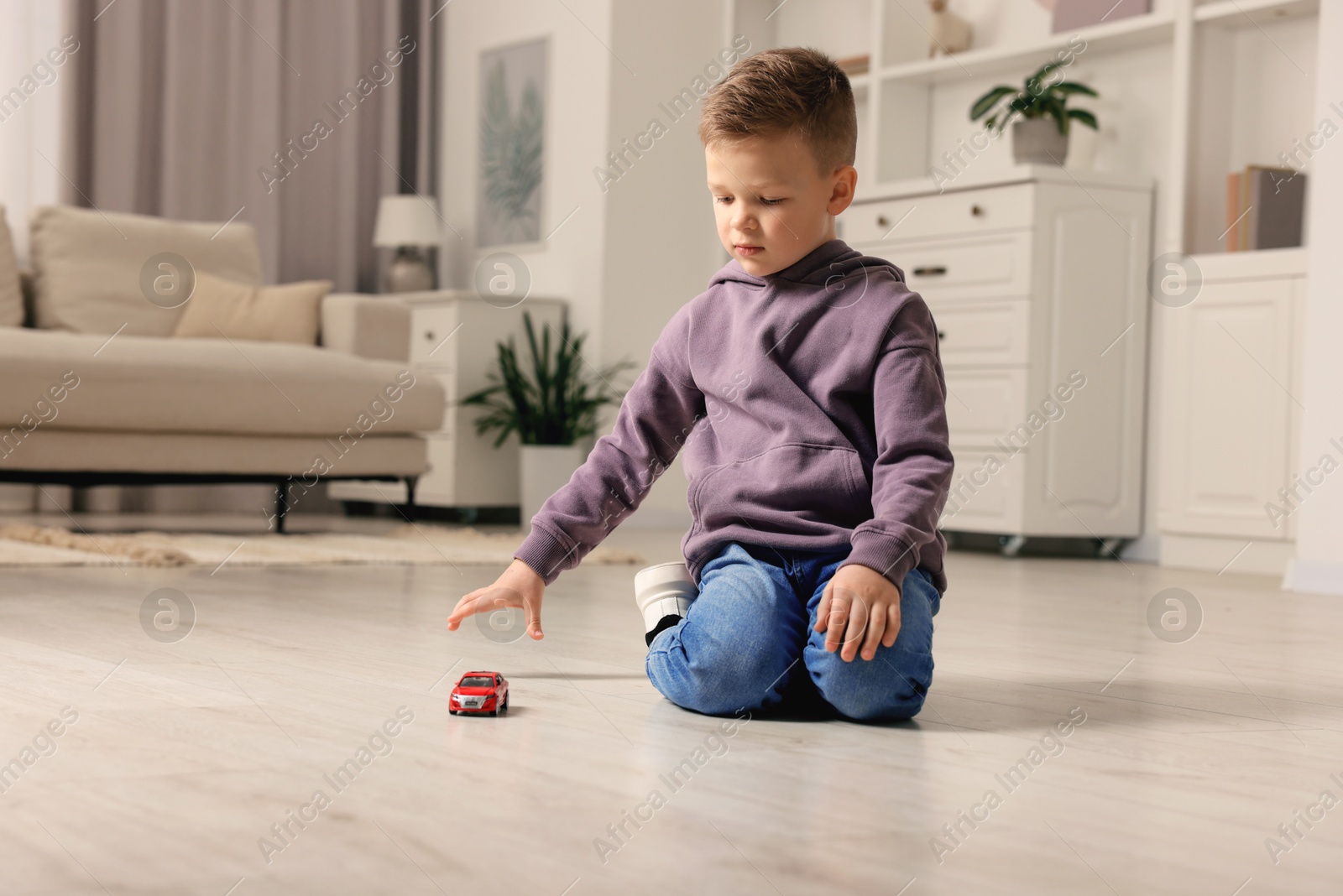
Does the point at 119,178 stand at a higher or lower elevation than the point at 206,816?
higher

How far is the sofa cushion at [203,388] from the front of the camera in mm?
3240

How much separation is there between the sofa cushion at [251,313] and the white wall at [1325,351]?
268 cm

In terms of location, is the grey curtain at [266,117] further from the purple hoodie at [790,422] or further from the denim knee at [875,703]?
the denim knee at [875,703]

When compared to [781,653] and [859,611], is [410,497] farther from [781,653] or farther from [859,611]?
[859,611]

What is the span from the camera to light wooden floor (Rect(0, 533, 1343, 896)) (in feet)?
2.41

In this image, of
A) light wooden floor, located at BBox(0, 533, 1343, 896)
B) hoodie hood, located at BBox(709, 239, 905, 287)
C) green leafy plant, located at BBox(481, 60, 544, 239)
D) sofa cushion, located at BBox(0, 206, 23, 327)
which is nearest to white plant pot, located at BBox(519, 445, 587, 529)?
green leafy plant, located at BBox(481, 60, 544, 239)

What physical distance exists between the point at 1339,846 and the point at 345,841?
574 millimetres

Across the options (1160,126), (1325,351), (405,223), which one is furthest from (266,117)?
(1325,351)

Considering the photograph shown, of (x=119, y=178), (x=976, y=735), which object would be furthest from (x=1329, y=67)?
(x=119, y=178)

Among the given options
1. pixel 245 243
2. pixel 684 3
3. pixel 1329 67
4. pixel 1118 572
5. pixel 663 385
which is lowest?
pixel 1118 572

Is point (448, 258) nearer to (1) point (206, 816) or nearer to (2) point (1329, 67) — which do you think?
(2) point (1329, 67)

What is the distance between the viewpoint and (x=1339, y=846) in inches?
32.6

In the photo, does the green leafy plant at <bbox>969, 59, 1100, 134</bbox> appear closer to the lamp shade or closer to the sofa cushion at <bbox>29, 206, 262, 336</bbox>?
the lamp shade

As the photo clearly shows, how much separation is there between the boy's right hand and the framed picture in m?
3.81
